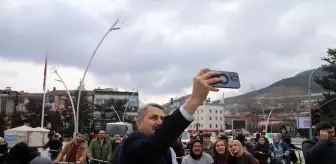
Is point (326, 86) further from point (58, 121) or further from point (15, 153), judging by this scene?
point (15, 153)

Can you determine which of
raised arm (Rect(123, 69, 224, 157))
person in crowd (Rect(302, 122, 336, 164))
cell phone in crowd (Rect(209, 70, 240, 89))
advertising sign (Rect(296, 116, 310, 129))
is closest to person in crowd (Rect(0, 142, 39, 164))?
person in crowd (Rect(302, 122, 336, 164))

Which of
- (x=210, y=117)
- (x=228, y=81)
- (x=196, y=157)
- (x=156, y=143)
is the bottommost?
(x=196, y=157)

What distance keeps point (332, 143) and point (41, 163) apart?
3996 millimetres

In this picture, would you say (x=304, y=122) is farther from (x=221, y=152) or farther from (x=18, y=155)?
(x=18, y=155)

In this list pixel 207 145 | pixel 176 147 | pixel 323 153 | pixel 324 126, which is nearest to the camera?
pixel 323 153

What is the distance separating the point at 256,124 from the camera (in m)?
116

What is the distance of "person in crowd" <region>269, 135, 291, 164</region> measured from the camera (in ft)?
38.2

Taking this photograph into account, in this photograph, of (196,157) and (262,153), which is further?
(262,153)

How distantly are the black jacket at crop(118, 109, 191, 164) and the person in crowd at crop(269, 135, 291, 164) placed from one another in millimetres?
9467

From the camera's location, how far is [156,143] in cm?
245

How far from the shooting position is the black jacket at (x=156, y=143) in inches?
91.5

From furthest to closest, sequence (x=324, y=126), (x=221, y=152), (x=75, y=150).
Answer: (x=75, y=150)
(x=221, y=152)
(x=324, y=126)

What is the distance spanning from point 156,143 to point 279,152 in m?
10.1

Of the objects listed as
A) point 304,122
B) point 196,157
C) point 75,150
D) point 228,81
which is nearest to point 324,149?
point 196,157
